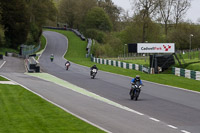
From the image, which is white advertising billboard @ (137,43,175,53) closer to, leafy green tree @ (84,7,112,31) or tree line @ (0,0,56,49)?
tree line @ (0,0,56,49)

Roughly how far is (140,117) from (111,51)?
74746 mm

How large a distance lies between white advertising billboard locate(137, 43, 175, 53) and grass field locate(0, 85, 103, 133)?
31136 millimetres

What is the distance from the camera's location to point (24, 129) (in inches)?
488

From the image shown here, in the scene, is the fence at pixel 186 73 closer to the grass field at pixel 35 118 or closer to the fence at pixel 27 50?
the grass field at pixel 35 118

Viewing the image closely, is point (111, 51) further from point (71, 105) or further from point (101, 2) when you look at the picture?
point (71, 105)

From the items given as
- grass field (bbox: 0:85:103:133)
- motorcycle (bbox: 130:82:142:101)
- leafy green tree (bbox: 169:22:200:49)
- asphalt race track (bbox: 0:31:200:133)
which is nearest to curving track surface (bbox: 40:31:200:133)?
asphalt race track (bbox: 0:31:200:133)

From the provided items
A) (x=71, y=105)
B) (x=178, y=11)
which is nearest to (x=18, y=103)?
(x=71, y=105)

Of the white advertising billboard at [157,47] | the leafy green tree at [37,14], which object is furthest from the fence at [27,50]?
the white advertising billboard at [157,47]

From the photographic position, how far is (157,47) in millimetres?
50031

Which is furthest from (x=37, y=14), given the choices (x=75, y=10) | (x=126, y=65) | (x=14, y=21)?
(x=126, y=65)

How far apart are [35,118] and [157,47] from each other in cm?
3685

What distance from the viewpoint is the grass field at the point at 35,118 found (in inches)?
494

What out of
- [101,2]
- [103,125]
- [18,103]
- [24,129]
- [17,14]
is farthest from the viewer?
[101,2]

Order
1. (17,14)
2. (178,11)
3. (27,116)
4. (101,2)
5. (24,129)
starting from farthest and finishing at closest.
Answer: (101,2) → (178,11) → (17,14) → (27,116) → (24,129)
